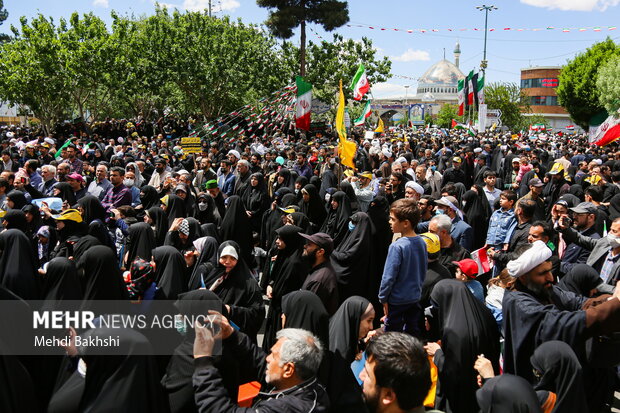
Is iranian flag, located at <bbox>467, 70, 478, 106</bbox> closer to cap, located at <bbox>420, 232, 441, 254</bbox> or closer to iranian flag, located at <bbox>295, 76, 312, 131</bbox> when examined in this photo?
iranian flag, located at <bbox>295, 76, 312, 131</bbox>

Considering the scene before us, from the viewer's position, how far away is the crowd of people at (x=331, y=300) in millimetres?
2311

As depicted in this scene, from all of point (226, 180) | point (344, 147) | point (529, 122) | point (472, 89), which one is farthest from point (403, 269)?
point (529, 122)

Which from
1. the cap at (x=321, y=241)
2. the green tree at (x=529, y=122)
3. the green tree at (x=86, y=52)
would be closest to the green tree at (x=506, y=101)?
the green tree at (x=529, y=122)

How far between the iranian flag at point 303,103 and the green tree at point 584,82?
2795cm

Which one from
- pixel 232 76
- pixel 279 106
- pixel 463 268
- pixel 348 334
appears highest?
pixel 232 76

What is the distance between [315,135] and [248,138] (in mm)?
6037

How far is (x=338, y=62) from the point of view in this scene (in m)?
25.8

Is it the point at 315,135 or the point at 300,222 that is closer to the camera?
the point at 300,222

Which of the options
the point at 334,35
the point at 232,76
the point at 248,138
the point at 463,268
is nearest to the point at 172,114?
the point at 232,76

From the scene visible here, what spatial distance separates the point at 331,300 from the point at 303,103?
39.2 ft

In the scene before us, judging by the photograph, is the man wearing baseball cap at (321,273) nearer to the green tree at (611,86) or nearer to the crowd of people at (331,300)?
the crowd of people at (331,300)

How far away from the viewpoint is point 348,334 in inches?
122

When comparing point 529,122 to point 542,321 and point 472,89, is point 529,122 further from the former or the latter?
point 542,321

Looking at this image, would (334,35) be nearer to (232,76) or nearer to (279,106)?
(232,76)
